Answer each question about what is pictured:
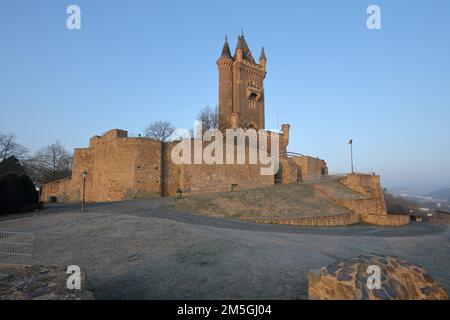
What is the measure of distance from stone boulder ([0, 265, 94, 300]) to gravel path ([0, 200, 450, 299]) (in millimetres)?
917

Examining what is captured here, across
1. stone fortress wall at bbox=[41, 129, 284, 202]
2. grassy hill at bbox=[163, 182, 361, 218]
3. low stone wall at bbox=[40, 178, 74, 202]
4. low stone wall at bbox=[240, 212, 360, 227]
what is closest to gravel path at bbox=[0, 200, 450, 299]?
low stone wall at bbox=[240, 212, 360, 227]

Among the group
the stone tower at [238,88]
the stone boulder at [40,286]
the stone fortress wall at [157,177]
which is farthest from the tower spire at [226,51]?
the stone boulder at [40,286]

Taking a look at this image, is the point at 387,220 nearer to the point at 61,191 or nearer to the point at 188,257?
the point at 188,257

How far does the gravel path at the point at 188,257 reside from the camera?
5180 millimetres

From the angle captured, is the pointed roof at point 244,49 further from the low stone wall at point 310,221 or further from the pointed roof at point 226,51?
the low stone wall at point 310,221

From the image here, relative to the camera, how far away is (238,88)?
163 feet

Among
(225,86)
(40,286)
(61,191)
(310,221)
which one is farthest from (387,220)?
(225,86)

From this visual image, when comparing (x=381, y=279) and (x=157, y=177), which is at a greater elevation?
(x=157, y=177)

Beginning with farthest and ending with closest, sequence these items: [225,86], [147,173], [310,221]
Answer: [225,86], [147,173], [310,221]

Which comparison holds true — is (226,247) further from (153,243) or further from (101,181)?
(101,181)

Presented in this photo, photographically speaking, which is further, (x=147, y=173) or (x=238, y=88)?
(x=238, y=88)

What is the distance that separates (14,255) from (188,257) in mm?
5797
